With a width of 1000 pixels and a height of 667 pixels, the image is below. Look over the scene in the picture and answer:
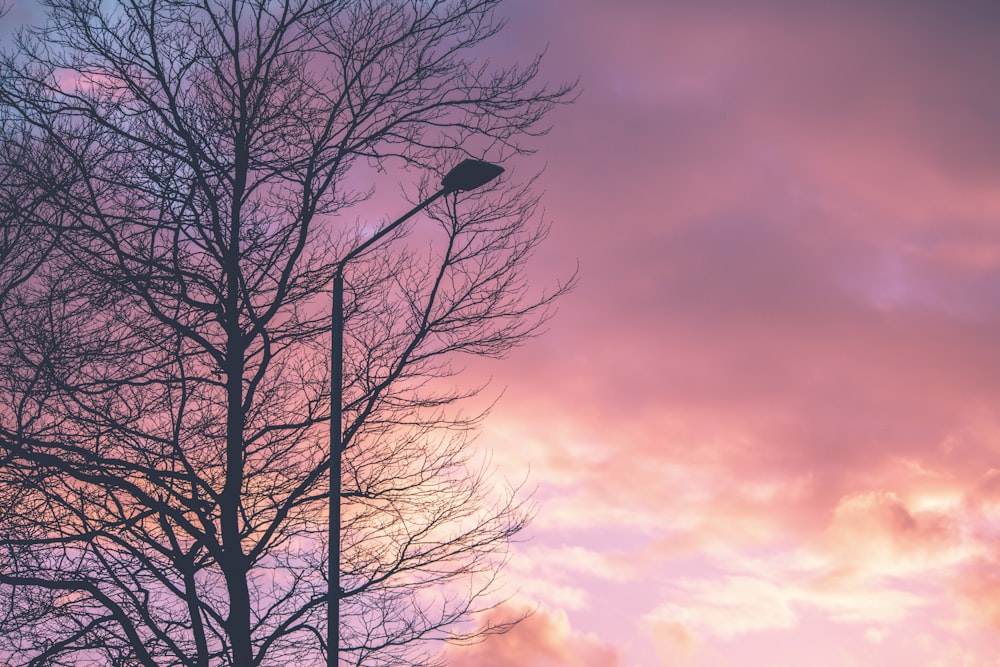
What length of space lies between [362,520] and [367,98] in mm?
5585

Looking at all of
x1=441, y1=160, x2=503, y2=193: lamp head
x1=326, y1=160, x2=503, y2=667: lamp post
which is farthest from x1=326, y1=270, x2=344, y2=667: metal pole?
x1=441, y1=160, x2=503, y2=193: lamp head

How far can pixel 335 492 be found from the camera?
1059 centimetres

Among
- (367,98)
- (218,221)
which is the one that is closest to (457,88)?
(367,98)

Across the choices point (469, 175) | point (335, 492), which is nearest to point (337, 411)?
point (335, 492)

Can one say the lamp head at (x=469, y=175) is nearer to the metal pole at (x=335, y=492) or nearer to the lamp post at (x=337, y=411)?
the lamp post at (x=337, y=411)

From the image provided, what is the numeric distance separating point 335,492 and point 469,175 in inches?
144

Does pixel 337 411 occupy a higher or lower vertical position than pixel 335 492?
higher

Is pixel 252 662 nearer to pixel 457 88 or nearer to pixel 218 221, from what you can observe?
pixel 218 221

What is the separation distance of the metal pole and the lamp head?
1594 mm

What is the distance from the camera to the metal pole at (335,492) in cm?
1021

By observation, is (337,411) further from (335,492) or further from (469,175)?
(469,175)

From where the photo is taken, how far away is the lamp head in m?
11.2

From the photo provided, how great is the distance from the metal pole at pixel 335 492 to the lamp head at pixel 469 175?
62.8 inches

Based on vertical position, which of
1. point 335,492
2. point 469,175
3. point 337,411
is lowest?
point 335,492
